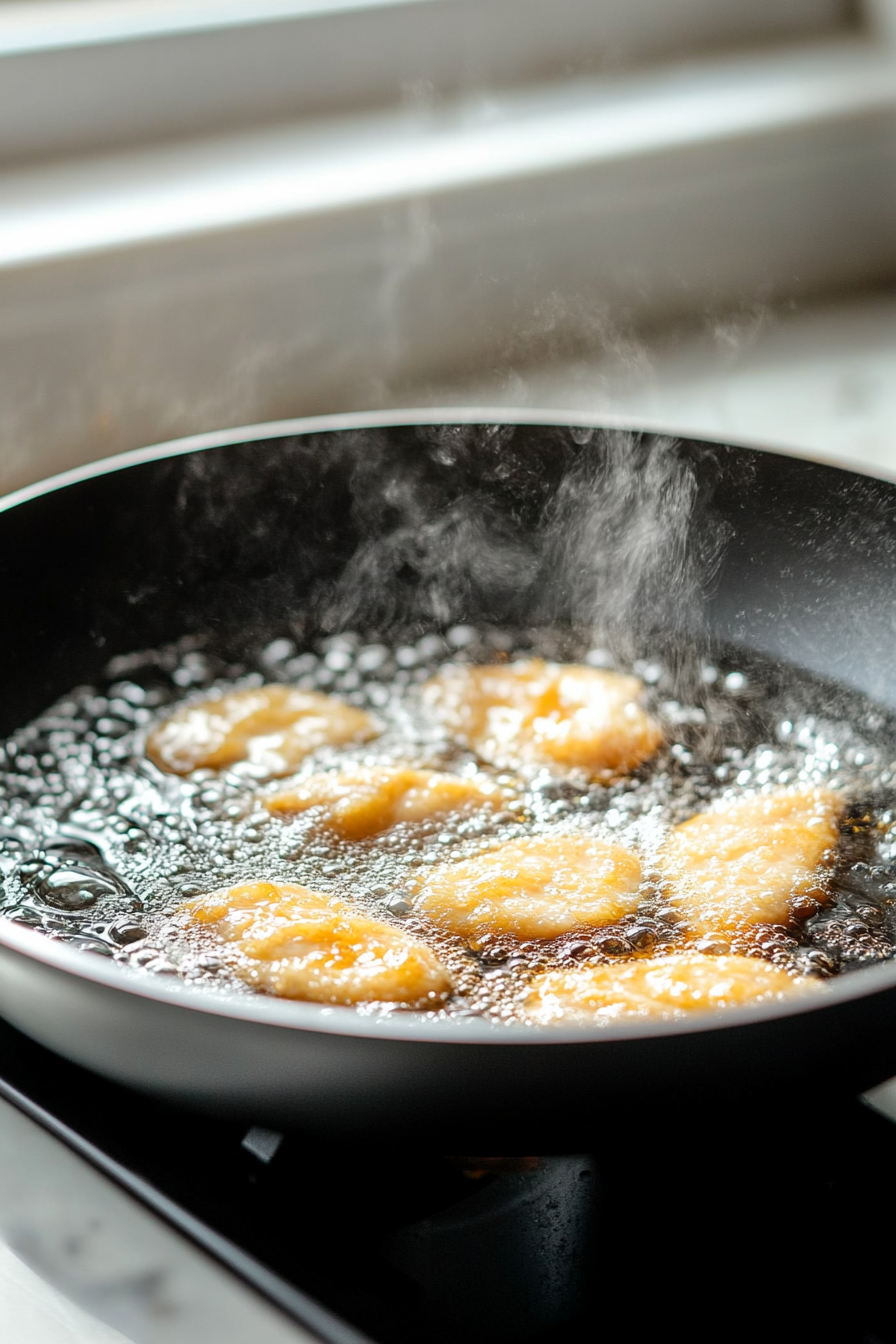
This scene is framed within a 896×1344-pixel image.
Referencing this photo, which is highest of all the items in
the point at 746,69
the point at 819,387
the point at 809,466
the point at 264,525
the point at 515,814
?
the point at 746,69

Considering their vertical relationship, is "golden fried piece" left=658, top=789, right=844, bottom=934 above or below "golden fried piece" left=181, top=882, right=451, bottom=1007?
above

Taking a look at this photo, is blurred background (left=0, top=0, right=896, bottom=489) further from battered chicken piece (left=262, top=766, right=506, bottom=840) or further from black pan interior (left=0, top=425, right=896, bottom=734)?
battered chicken piece (left=262, top=766, right=506, bottom=840)

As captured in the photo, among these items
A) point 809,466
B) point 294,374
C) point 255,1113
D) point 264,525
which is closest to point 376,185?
point 294,374

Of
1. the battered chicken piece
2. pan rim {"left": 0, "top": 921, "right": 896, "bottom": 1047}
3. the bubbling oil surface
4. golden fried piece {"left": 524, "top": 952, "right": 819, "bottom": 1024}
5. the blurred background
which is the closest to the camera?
pan rim {"left": 0, "top": 921, "right": 896, "bottom": 1047}

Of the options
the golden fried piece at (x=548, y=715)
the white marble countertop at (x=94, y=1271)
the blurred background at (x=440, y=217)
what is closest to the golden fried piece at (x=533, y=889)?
the golden fried piece at (x=548, y=715)

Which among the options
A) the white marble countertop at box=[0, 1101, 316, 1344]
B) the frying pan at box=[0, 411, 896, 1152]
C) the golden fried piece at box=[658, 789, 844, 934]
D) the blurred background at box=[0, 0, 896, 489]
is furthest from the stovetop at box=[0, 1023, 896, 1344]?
the blurred background at box=[0, 0, 896, 489]

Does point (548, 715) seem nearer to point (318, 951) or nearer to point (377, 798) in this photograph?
point (377, 798)

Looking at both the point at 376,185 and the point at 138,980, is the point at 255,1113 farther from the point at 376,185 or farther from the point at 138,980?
the point at 376,185
